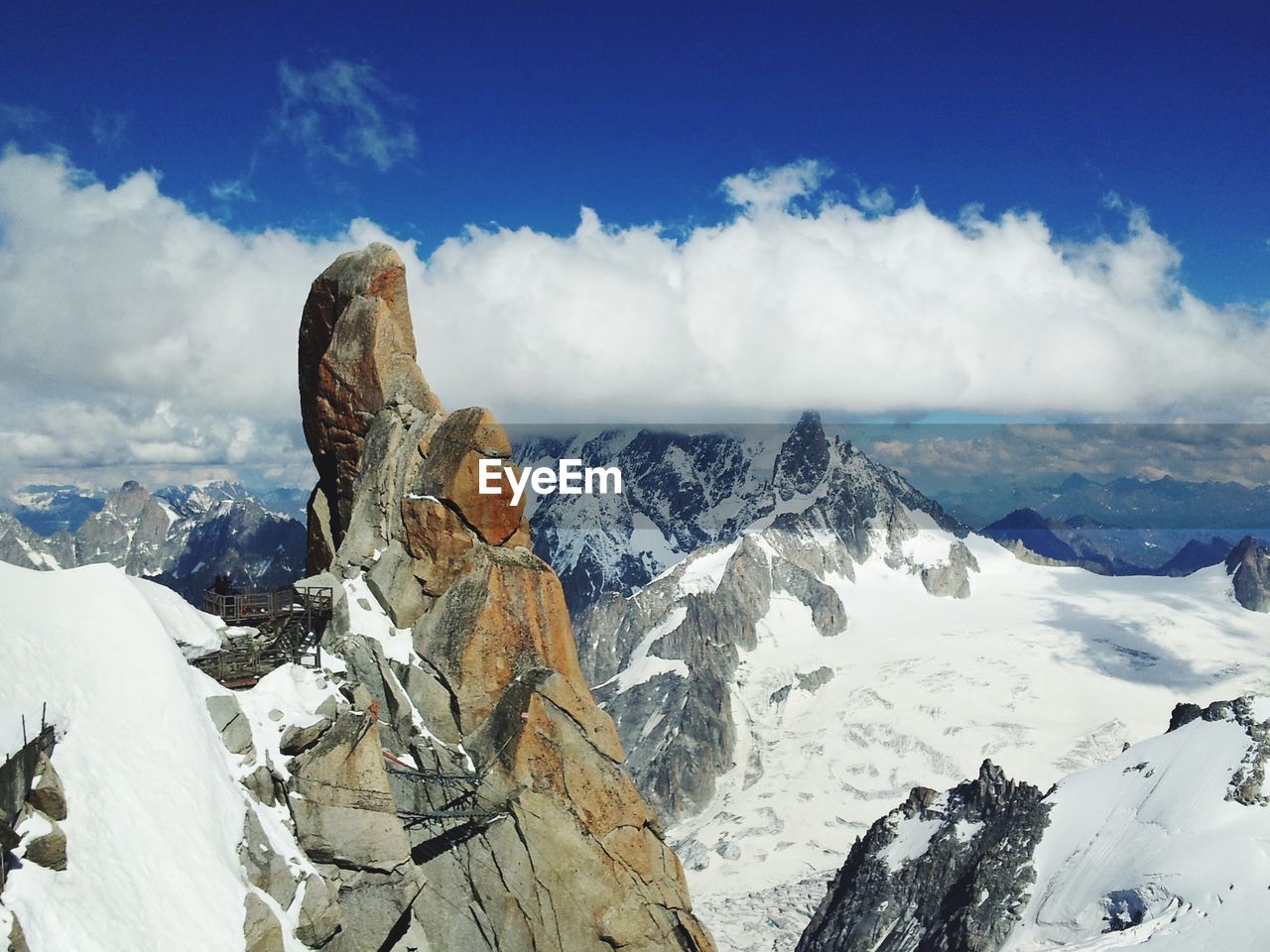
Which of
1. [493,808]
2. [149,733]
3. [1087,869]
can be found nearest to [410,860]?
[493,808]

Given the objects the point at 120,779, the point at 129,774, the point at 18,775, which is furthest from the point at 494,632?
the point at 18,775

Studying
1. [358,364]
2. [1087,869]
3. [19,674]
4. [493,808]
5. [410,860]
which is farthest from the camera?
[1087,869]

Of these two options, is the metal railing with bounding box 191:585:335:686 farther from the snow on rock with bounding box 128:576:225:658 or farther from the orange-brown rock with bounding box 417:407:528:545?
the orange-brown rock with bounding box 417:407:528:545

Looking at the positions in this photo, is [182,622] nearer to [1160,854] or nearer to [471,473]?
[471,473]

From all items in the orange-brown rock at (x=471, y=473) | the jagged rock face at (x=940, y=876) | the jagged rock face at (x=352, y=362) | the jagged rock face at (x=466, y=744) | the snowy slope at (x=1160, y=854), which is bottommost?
the jagged rock face at (x=940, y=876)

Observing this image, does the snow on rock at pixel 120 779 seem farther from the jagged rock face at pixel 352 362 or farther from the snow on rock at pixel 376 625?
the jagged rock face at pixel 352 362

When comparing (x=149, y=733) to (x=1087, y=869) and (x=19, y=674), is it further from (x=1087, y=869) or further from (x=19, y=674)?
(x=1087, y=869)

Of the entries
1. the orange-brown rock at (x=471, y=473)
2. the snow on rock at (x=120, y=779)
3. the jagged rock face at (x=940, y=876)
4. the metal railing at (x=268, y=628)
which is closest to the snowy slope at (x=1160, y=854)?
the jagged rock face at (x=940, y=876)

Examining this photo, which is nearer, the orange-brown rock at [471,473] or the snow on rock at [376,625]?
the snow on rock at [376,625]
